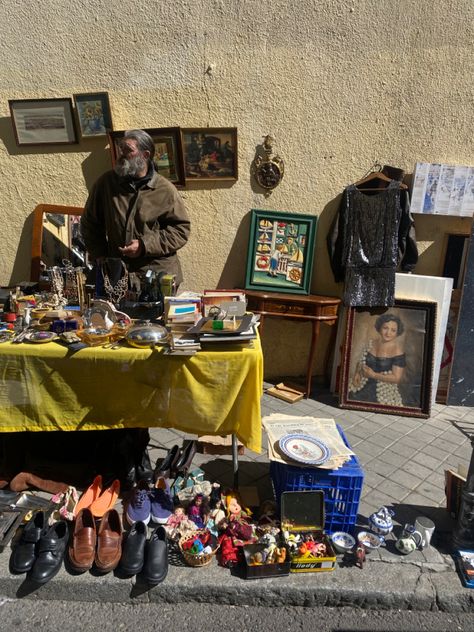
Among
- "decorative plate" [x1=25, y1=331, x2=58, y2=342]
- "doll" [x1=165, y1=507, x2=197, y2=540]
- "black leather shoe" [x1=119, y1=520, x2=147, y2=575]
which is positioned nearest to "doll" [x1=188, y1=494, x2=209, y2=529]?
"doll" [x1=165, y1=507, x2=197, y2=540]

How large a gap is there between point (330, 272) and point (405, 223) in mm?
868

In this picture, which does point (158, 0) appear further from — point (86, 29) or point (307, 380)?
point (307, 380)

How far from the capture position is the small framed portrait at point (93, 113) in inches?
148

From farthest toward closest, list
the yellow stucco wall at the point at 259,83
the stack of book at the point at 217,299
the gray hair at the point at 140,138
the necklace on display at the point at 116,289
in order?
the yellow stucco wall at the point at 259,83 → the gray hair at the point at 140,138 → the necklace on display at the point at 116,289 → the stack of book at the point at 217,299

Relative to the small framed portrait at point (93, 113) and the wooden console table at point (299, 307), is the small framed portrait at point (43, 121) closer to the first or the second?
the small framed portrait at point (93, 113)

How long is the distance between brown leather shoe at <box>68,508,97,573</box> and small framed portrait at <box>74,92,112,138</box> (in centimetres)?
335

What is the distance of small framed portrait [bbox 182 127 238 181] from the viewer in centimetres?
386

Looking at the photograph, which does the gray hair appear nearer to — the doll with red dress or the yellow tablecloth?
the yellow tablecloth

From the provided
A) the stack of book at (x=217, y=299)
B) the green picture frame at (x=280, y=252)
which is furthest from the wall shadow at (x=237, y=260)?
the stack of book at (x=217, y=299)

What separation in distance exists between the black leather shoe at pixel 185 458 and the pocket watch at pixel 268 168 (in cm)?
257

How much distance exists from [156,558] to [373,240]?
3.24 metres

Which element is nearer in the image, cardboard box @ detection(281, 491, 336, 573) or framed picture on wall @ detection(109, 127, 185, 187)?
cardboard box @ detection(281, 491, 336, 573)

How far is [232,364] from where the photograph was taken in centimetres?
212

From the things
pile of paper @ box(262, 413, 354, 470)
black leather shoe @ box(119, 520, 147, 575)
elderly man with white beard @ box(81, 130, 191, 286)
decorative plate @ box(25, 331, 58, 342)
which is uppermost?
elderly man with white beard @ box(81, 130, 191, 286)
